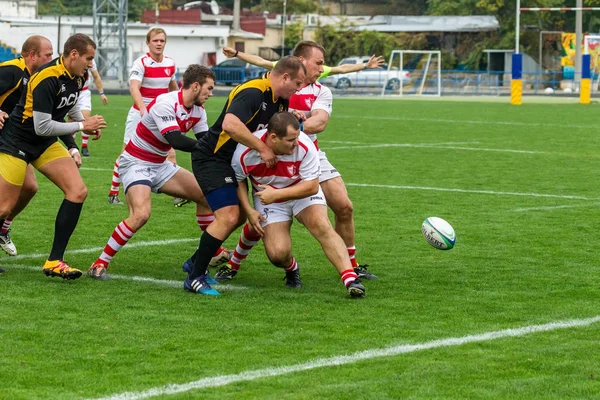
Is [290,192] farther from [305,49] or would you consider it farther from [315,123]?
[305,49]

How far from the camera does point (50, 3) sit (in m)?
93.0

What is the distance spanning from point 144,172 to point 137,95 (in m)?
4.97

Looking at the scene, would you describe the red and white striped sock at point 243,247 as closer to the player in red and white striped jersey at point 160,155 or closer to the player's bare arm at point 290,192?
the player in red and white striped jersey at point 160,155

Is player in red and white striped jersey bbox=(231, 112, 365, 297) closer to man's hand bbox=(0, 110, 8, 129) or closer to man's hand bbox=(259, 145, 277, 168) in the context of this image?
man's hand bbox=(259, 145, 277, 168)

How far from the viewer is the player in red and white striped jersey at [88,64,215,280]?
8.80 meters

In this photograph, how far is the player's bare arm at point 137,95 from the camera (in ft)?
45.3

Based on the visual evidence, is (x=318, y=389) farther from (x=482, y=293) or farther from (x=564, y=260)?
(x=564, y=260)

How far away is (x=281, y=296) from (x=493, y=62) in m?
63.2

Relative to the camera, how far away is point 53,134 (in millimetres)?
8609

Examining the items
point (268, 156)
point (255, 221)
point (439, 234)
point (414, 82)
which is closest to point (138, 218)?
point (255, 221)

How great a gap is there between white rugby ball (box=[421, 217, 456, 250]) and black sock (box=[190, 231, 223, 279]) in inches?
77.7

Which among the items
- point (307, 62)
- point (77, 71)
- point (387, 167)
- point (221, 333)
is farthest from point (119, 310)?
point (387, 167)

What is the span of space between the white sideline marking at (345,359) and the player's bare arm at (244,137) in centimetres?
202

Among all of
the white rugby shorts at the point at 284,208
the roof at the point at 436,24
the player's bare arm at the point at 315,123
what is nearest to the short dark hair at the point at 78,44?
the white rugby shorts at the point at 284,208
